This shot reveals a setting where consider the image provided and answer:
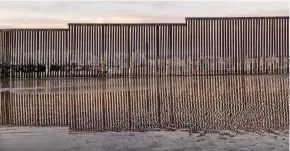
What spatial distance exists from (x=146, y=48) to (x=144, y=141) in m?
27.3

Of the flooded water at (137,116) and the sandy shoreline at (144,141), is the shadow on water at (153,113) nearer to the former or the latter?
Answer: the flooded water at (137,116)

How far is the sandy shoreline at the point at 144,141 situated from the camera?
563 centimetres

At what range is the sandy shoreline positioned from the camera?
5.63m

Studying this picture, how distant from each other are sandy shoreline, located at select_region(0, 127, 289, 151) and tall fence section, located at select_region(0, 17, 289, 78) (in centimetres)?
2580

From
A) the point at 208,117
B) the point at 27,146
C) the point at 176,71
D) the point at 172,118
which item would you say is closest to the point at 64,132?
the point at 27,146

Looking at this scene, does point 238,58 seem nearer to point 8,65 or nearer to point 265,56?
point 265,56

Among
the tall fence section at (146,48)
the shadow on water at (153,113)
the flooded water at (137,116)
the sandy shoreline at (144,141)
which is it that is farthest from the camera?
the tall fence section at (146,48)

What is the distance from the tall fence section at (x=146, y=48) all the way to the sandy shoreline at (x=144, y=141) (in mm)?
25801

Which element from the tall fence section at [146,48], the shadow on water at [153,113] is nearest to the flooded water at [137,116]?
the shadow on water at [153,113]

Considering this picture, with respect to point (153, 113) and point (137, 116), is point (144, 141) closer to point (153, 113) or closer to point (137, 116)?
point (137, 116)

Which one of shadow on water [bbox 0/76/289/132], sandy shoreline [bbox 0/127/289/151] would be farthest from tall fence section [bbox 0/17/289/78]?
sandy shoreline [bbox 0/127/289/151]

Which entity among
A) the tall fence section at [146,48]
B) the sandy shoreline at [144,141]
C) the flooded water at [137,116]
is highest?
the tall fence section at [146,48]

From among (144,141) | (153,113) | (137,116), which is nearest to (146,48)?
(153,113)

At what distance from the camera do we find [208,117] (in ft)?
27.0
